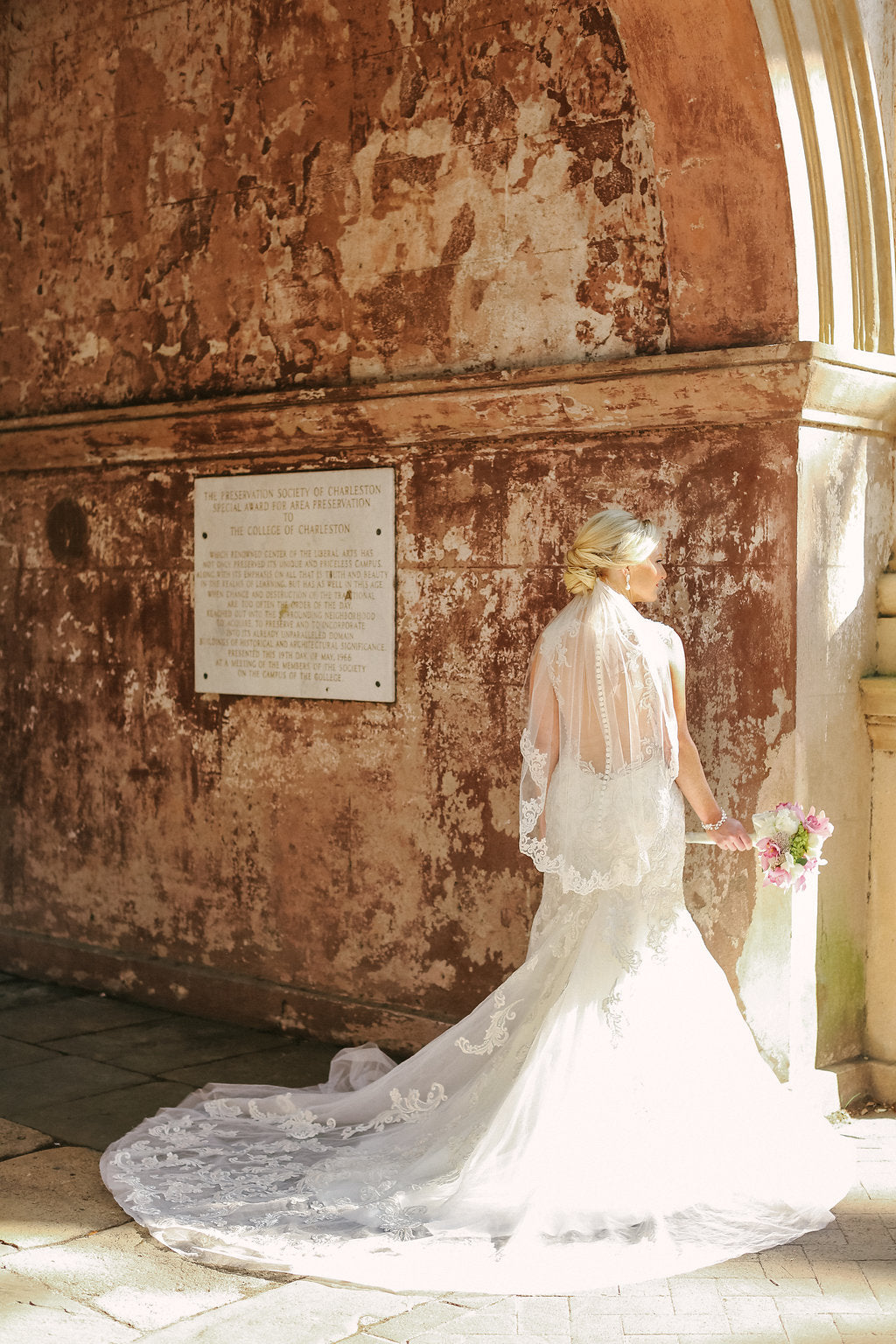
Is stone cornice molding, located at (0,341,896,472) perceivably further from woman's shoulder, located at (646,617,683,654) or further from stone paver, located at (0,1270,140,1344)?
stone paver, located at (0,1270,140,1344)

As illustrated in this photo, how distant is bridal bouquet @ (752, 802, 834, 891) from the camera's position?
3.88 meters

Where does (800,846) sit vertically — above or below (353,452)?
below

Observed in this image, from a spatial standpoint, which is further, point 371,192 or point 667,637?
point 371,192

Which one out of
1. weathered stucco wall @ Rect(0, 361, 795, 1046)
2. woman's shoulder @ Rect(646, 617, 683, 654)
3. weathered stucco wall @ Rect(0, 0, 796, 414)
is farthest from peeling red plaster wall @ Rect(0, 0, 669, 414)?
woman's shoulder @ Rect(646, 617, 683, 654)

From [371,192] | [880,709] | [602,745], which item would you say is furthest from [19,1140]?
[371,192]

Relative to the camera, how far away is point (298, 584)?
5.64 metres

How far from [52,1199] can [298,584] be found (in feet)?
8.25

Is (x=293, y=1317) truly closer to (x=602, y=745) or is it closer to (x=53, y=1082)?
(x=602, y=745)

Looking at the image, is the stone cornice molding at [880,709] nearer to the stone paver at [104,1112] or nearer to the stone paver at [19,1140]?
the stone paver at [104,1112]

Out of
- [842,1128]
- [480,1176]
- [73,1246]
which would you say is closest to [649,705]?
[480,1176]

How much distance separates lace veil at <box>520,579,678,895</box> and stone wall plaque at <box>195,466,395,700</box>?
143 cm

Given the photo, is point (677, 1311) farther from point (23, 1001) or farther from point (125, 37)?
point (125, 37)

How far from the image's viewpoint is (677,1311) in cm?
321

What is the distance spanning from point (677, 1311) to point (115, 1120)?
6.95ft
